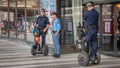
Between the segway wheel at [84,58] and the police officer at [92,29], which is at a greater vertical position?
the police officer at [92,29]

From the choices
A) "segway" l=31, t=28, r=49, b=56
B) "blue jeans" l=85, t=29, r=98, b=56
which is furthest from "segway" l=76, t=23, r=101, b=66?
"segway" l=31, t=28, r=49, b=56

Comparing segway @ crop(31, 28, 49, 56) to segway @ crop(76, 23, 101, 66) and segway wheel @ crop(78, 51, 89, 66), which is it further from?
segway wheel @ crop(78, 51, 89, 66)

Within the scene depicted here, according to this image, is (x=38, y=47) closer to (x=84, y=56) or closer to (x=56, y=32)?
(x=56, y=32)

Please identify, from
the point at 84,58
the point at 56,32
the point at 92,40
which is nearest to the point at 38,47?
the point at 56,32

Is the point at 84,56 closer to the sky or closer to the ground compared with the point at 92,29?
closer to the ground

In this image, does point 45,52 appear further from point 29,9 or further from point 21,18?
point 21,18

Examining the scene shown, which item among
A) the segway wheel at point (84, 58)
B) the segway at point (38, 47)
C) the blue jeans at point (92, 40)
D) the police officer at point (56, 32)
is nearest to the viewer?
the segway wheel at point (84, 58)

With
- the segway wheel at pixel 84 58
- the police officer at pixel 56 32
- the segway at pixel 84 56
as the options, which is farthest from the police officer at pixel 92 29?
the police officer at pixel 56 32

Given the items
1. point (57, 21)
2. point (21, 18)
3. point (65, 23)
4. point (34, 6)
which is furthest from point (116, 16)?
point (21, 18)

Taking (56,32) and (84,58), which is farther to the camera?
(56,32)

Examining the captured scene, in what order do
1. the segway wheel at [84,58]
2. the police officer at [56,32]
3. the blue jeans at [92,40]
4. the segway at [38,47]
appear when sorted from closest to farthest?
the segway wheel at [84,58] < the blue jeans at [92,40] < the police officer at [56,32] < the segway at [38,47]

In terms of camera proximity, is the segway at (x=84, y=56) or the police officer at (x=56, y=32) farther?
the police officer at (x=56, y=32)

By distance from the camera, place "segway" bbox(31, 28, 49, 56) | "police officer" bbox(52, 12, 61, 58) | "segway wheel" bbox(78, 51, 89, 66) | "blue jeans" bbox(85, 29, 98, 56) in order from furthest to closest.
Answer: "segway" bbox(31, 28, 49, 56) < "police officer" bbox(52, 12, 61, 58) < "blue jeans" bbox(85, 29, 98, 56) < "segway wheel" bbox(78, 51, 89, 66)

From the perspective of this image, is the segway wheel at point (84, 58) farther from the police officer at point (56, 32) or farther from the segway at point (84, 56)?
the police officer at point (56, 32)
